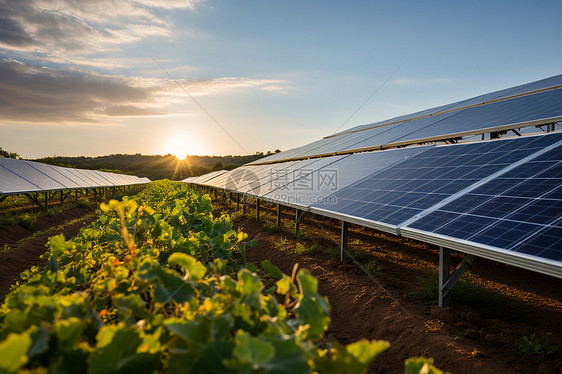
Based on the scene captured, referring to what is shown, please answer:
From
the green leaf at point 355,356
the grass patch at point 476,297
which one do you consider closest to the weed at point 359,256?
the grass patch at point 476,297

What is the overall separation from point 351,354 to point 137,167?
461ft

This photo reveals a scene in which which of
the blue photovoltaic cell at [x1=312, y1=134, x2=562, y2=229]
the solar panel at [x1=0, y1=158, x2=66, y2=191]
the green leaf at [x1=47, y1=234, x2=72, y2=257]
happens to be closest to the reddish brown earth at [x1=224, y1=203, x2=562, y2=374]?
the blue photovoltaic cell at [x1=312, y1=134, x2=562, y2=229]

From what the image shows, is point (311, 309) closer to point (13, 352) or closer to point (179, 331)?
point (179, 331)

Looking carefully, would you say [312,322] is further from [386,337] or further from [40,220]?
[40,220]

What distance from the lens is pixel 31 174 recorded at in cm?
1992

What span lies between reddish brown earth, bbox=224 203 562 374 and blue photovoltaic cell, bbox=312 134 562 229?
1267 mm

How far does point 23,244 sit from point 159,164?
5359 inches

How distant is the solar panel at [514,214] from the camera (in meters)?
4.00

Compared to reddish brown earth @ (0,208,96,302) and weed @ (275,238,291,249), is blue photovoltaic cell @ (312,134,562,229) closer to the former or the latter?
weed @ (275,238,291,249)

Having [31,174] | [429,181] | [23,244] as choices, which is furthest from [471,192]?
[31,174]

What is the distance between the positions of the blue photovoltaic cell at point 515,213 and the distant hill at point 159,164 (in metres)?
103

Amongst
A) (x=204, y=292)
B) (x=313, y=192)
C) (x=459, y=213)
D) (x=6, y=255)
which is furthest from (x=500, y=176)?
(x=6, y=255)

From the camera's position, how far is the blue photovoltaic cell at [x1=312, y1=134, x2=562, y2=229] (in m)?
6.20

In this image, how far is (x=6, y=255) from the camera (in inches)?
396
